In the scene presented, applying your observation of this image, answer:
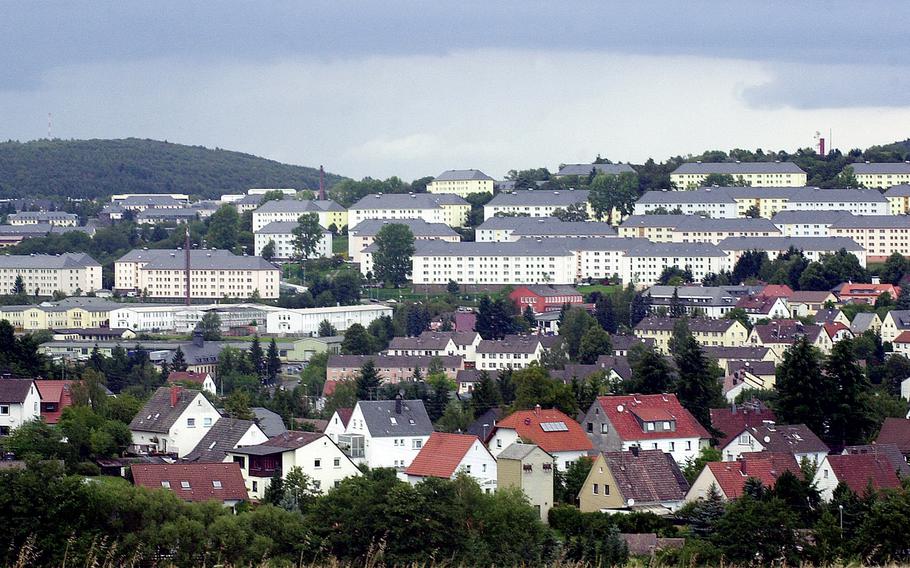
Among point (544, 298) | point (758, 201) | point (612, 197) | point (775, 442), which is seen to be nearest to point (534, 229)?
point (612, 197)

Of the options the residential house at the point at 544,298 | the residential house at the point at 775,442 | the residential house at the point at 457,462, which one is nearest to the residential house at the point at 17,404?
the residential house at the point at 457,462

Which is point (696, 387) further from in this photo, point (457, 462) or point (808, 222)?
point (808, 222)

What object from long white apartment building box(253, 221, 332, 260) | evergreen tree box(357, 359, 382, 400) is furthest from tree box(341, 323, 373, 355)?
long white apartment building box(253, 221, 332, 260)

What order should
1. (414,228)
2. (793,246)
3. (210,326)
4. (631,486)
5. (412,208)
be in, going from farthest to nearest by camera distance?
(412,208)
(414,228)
(793,246)
(210,326)
(631,486)

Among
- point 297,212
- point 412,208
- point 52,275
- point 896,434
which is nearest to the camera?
point 896,434

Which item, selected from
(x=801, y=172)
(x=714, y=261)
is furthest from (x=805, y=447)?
(x=801, y=172)

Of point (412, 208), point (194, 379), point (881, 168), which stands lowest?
point (194, 379)

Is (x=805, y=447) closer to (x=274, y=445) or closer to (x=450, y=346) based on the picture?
(x=274, y=445)

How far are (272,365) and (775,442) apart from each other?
3541cm

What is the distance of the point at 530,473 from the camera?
33.0 meters

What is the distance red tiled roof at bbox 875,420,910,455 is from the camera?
4112 centimetres

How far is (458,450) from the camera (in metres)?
34.2

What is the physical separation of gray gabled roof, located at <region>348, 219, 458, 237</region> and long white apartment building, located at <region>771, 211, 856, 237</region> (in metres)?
19.6

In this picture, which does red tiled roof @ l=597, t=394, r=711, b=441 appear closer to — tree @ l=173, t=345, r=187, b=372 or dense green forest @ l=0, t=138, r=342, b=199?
tree @ l=173, t=345, r=187, b=372
